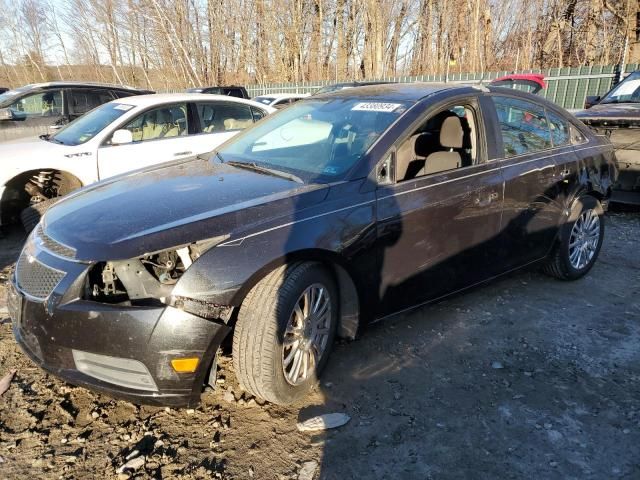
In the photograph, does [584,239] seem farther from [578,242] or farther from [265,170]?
[265,170]

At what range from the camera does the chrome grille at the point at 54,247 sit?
2.35 m

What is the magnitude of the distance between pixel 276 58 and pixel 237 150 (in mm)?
25819

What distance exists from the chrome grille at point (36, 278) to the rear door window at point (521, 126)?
3.07 m

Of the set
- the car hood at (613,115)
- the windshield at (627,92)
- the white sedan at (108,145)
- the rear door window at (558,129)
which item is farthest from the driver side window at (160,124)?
the windshield at (627,92)

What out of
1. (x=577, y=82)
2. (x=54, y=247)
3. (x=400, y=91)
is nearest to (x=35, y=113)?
(x=54, y=247)

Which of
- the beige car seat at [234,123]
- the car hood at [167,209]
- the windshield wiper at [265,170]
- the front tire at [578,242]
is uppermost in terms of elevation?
the beige car seat at [234,123]

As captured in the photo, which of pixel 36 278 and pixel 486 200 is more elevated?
pixel 486 200

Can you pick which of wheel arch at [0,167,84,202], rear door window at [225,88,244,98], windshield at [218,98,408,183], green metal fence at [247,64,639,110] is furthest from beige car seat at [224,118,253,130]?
green metal fence at [247,64,639,110]

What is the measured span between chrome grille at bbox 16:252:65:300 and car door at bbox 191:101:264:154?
377cm

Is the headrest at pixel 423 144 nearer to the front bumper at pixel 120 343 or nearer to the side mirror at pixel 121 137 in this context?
the front bumper at pixel 120 343

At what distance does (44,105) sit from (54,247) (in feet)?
24.2

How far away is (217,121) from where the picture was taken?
664 cm

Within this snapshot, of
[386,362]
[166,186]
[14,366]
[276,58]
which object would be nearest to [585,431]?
[386,362]

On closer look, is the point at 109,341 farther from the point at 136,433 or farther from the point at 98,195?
the point at 98,195
